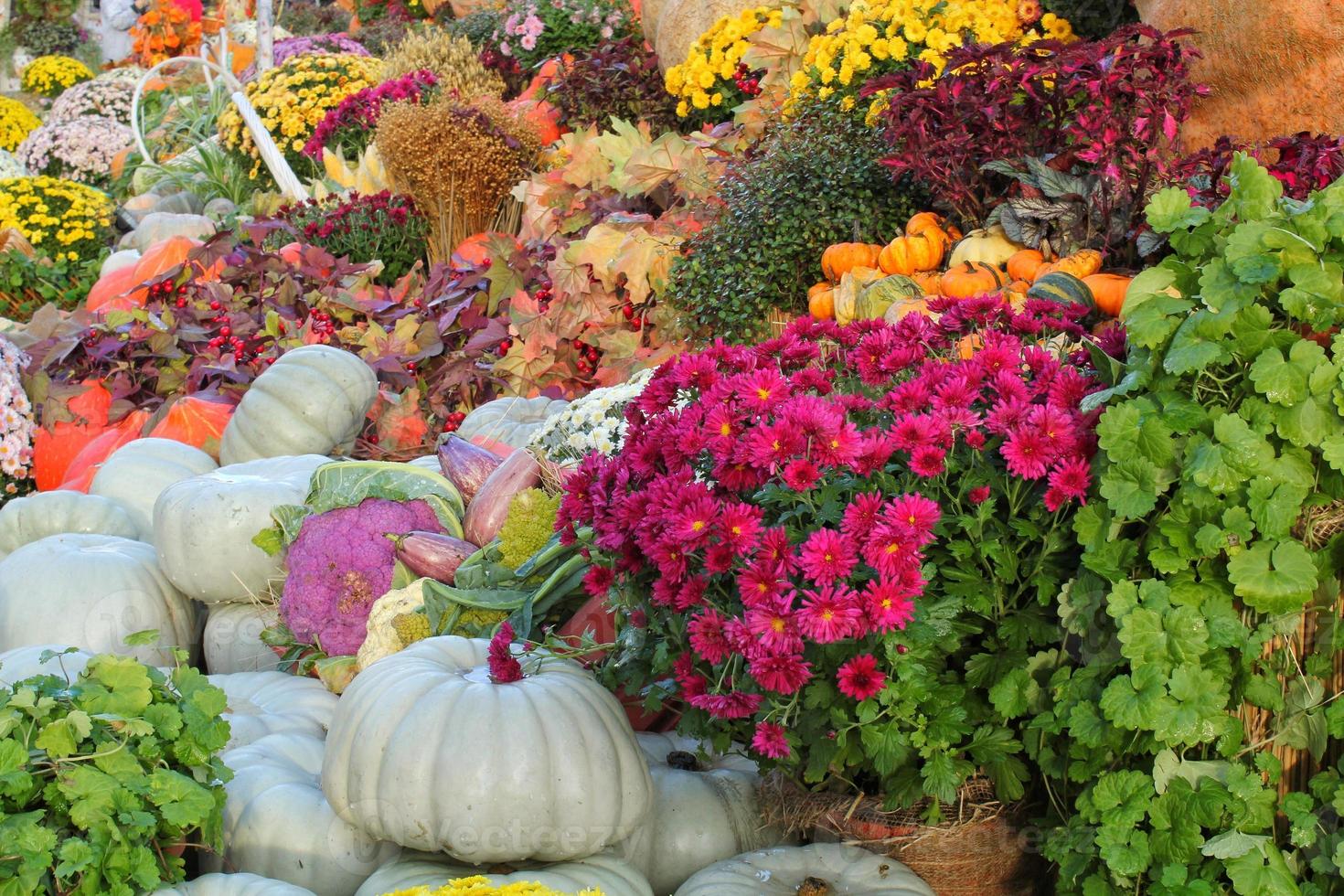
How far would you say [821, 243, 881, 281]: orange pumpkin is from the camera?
4.40 m

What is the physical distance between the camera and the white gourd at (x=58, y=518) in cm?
396

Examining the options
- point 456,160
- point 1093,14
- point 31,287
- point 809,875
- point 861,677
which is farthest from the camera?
point 31,287

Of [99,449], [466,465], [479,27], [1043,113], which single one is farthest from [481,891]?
[479,27]

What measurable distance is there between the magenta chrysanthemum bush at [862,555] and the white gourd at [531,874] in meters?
0.34

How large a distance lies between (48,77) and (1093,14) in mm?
19550

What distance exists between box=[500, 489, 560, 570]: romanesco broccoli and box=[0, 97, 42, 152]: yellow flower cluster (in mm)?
15016

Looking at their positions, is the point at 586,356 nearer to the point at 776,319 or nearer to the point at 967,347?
the point at 776,319

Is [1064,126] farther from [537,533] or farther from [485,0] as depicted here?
[485,0]

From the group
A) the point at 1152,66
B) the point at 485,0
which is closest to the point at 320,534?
the point at 1152,66

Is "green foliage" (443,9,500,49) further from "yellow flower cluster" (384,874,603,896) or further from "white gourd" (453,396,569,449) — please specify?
"yellow flower cluster" (384,874,603,896)

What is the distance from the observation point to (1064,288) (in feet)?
11.8

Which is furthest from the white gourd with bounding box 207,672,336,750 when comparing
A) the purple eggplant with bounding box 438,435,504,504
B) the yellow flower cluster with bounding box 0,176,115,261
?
the yellow flower cluster with bounding box 0,176,115,261

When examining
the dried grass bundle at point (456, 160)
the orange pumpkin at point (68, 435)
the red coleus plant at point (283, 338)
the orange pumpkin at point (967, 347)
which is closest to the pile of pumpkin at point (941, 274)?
the orange pumpkin at point (967, 347)

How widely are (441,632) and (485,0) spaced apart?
1131cm
